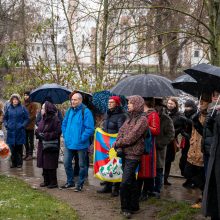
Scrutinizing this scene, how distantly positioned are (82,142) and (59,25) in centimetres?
737

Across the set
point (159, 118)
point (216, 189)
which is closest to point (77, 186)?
point (159, 118)

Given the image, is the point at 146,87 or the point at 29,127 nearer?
the point at 146,87

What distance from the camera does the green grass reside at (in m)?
6.68

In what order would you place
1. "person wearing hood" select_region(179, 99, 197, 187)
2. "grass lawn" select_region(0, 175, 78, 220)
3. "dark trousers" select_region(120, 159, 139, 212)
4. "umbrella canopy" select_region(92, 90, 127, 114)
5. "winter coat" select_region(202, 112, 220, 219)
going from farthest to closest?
1. "umbrella canopy" select_region(92, 90, 127, 114)
2. "person wearing hood" select_region(179, 99, 197, 187)
3. "dark trousers" select_region(120, 159, 139, 212)
4. "grass lawn" select_region(0, 175, 78, 220)
5. "winter coat" select_region(202, 112, 220, 219)

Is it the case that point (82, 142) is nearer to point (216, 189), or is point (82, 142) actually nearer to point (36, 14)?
point (216, 189)

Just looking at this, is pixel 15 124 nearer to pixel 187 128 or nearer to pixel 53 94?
pixel 53 94

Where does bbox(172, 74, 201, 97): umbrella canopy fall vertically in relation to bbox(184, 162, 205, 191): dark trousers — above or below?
above

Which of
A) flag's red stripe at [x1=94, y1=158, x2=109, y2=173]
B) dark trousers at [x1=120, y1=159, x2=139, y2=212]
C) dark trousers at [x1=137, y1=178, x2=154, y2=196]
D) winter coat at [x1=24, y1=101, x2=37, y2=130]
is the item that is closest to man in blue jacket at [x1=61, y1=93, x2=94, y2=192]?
flag's red stripe at [x1=94, y1=158, x2=109, y2=173]

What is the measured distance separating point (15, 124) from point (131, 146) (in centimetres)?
449

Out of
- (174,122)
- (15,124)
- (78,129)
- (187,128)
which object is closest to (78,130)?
(78,129)

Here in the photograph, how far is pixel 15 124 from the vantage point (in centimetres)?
1052

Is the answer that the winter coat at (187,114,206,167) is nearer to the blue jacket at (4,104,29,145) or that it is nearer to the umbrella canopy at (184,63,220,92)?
the umbrella canopy at (184,63,220,92)

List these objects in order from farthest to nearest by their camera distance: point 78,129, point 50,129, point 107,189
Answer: point 50,129 → point 107,189 → point 78,129

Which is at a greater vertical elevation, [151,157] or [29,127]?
[29,127]
